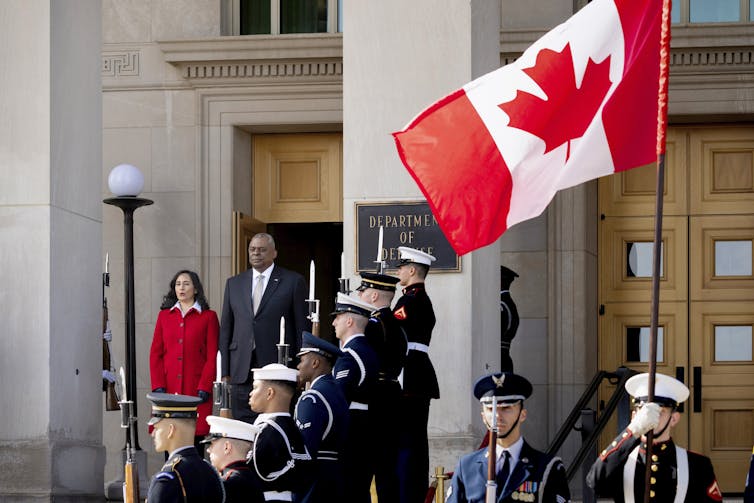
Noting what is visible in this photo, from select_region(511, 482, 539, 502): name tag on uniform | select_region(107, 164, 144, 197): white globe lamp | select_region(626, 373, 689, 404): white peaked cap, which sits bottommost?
select_region(511, 482, 539, 502): name tag on uniform

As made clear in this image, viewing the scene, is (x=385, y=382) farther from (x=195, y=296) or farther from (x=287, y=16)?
(x=287, y=16)

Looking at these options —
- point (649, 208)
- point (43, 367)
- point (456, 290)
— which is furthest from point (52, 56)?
point (649, 208)

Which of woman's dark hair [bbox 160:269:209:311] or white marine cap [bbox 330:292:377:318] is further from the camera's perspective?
woman's dark hair [bbox 160:269:209:311]

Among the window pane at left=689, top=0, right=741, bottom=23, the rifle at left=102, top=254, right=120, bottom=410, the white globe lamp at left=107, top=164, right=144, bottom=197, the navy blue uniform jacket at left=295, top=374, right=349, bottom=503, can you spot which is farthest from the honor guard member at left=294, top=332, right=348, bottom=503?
the window pane at left=689, top=0, right=741, bottom=23

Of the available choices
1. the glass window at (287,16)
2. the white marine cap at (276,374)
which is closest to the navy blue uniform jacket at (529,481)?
the white marine cap at (276,374)

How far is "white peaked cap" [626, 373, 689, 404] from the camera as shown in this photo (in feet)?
23.8

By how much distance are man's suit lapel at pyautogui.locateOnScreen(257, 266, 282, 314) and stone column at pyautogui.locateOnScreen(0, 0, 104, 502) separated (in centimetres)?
128

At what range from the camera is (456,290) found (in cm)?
1167

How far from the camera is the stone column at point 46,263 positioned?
36.5 ft

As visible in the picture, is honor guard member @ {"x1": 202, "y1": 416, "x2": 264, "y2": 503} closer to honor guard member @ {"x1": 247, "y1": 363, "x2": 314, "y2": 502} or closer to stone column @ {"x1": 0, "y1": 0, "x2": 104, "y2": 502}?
honor guard member @ {"x1": 247, "y1": 363, "x2": 314, "y2": 502}

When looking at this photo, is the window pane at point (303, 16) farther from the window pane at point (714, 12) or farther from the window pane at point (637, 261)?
the window pane at point (637, 261)

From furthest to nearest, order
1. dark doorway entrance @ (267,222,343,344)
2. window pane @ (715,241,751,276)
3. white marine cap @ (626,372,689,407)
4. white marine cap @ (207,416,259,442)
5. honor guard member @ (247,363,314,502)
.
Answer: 1. dark doorway entrance @ (267,222,343,344)
2. window pane @ (715,241,751,276)
3. honor guard member @ (247,363,314,502)
4. white marine cap @ (207,416,259,442)
5. white marine cap @ (626,372,689,407)

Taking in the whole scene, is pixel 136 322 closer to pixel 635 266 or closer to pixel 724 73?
pixel 635 266

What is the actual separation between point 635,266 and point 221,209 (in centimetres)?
401
